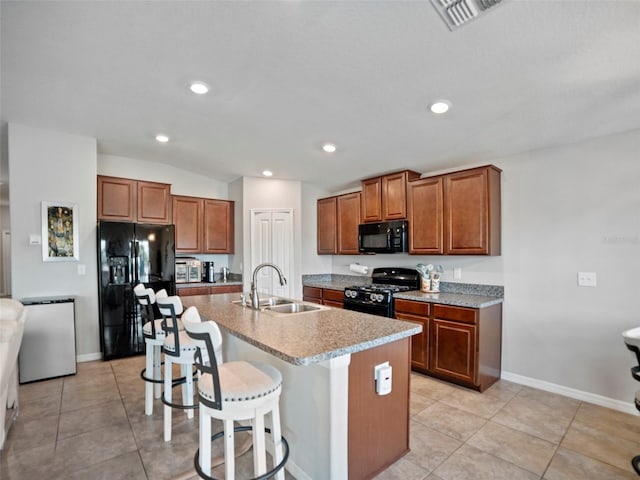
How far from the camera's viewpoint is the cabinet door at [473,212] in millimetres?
3291

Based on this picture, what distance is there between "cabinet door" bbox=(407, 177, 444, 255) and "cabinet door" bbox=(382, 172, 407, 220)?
83 millimetres

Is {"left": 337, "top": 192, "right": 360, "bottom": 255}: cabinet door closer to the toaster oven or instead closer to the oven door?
the oven door

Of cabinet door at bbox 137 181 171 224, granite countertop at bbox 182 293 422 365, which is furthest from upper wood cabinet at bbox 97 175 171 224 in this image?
granite countertop at bbox 182 293 422 365

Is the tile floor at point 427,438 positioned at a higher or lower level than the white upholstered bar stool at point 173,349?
lower

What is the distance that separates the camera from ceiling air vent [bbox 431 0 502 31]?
1.53 m

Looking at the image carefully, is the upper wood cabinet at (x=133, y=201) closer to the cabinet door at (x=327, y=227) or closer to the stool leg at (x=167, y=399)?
the cabinet door at (x=327, y=227)

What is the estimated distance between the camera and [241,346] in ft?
7.98

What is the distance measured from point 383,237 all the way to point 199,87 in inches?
105

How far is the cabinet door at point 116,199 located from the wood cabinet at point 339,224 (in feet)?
8.98

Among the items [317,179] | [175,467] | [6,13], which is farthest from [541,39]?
[317,179]

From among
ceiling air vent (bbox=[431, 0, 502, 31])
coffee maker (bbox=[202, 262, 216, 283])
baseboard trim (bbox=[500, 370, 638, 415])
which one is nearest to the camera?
ceiling air vent (bbox=[431, 0, 502, 31])

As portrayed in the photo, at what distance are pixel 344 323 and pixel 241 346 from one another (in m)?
0.90

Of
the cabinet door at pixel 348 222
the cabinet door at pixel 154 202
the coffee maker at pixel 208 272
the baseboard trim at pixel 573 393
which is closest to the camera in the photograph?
the baseboard trim at pixel 573 393

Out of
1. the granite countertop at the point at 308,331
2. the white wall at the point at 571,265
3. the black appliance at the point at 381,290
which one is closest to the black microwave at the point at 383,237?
the black appliance at the point at 381,290
